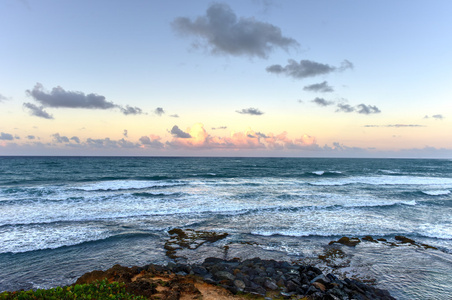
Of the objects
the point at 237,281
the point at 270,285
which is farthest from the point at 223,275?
the point at 270,285

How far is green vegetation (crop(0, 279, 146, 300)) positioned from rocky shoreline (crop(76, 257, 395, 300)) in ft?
2.00

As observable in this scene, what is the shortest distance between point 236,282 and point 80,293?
5.52m

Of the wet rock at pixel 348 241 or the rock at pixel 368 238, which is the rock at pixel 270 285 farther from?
the rock at pixel 368 238

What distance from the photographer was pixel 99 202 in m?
26.8

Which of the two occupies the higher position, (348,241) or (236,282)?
(236,282)

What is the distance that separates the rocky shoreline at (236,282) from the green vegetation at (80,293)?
0.61m

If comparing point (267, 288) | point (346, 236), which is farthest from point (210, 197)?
point (267, 288)

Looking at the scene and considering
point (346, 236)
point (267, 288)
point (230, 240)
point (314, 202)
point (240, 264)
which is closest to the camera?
point (267, 288)

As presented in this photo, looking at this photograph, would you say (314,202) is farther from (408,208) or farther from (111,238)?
(111,238)

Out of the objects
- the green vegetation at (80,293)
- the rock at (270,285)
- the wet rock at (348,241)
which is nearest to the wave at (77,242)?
the green vegetation at (80,293)

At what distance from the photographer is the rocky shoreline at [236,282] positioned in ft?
30.3

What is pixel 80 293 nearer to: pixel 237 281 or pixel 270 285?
pixel 237 281

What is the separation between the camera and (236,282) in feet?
33.3

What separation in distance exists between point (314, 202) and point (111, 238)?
20.7m
